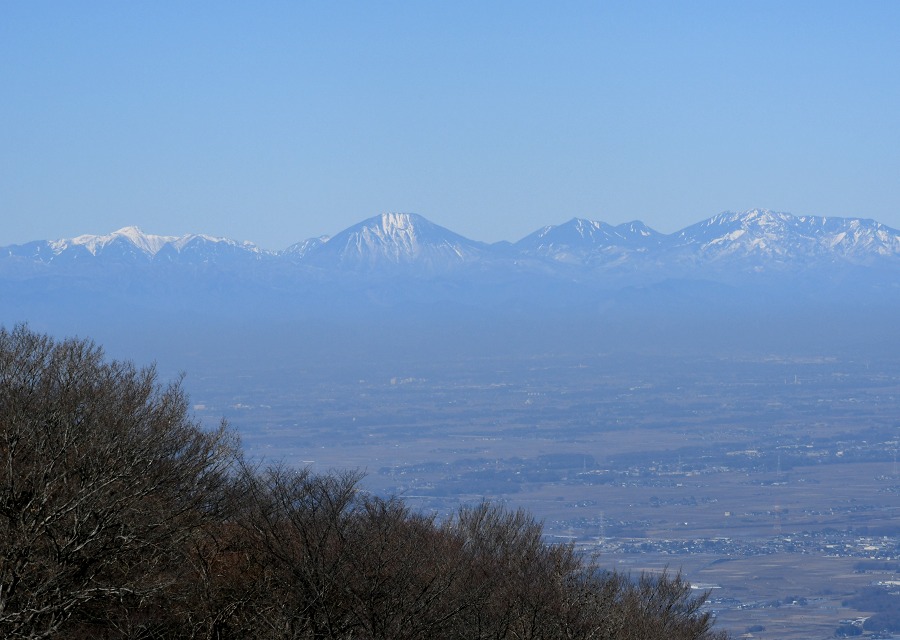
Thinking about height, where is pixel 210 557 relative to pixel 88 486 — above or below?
below

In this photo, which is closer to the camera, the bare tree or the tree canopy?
the bare tree

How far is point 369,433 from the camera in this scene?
19450 centimetres

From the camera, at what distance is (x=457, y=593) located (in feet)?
65.5

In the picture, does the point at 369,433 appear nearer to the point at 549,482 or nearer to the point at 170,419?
A: the point at 549,482

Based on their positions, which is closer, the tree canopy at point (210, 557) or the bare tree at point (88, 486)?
the bare tree at point (88, 486)

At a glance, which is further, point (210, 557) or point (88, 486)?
point (210, 557)

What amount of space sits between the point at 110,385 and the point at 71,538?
1283 centimetres

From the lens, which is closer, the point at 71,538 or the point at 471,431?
the point at 71,538

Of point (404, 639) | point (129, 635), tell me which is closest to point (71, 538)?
point (129, 635)

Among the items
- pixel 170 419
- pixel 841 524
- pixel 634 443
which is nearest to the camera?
pixel 170 419

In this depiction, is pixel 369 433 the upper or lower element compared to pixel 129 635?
lower

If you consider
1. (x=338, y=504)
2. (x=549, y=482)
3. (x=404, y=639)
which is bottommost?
(x=549, y=482)

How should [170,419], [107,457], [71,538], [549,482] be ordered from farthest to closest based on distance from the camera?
[549,482]
[170,419]
[107,457]
[71,538]

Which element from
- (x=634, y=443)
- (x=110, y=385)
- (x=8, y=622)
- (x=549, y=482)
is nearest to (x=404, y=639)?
(x=8, y=622)
